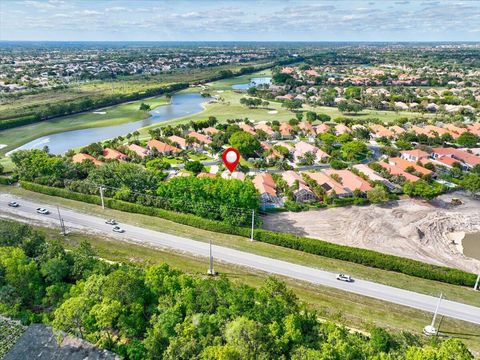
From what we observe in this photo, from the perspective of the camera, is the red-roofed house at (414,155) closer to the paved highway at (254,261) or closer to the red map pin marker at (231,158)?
the red map pin marker at (231,158)

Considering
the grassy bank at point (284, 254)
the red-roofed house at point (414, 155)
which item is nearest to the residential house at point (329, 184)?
the grassy bank at point (284, 254)

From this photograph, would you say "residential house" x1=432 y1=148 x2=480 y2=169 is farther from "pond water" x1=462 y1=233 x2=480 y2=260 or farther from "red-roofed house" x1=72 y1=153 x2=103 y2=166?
"red-roofed house" x1=72 y1=153 x2=103 y2=166

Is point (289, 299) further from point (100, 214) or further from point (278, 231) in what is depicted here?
point (100, 214)

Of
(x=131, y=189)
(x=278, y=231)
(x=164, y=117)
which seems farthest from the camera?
(x=164, y=117)

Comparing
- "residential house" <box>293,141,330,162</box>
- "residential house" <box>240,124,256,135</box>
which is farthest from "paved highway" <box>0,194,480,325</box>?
"residential house" <box>240,124,256,135</box>

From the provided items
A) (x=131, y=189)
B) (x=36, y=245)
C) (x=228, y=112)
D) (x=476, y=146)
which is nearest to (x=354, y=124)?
(x=476, y=146)

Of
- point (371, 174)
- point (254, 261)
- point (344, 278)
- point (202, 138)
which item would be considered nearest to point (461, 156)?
point (371, 174)
